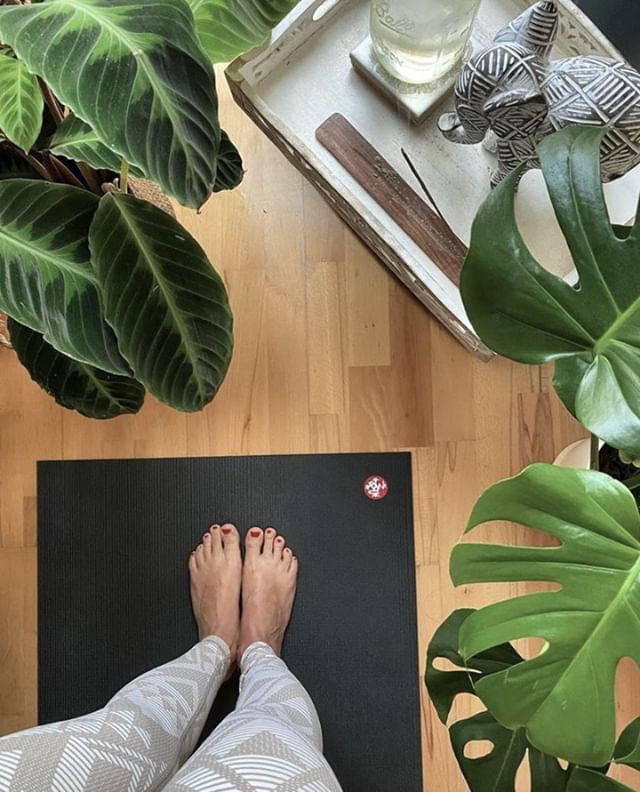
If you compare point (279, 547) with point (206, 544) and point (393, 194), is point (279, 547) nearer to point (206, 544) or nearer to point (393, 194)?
point (206, 544)

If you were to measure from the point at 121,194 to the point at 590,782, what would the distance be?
670 mm

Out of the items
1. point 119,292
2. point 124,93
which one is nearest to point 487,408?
point 119,292

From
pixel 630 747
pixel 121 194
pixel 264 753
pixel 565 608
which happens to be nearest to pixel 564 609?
pixel 565 608

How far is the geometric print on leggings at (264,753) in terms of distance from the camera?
0.84 metres

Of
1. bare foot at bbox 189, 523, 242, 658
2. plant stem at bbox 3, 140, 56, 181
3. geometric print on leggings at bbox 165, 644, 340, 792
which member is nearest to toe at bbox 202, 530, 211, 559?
bare foot at bbox 189, 523, 242, 658

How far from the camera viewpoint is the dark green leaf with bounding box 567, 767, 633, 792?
669mm

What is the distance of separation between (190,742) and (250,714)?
128 mm

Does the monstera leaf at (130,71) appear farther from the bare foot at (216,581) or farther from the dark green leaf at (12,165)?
the bare foot at (216,581)

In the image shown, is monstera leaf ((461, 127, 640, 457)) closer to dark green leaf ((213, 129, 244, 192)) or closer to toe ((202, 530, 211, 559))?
dark green leaf ((213, 129, 244, 192))

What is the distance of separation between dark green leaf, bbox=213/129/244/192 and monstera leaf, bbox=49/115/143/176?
0.14 meters

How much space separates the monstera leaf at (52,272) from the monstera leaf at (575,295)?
0.38 metres

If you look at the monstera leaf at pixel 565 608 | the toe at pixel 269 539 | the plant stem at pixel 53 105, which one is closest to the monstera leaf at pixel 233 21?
the plant stem at pixel 53 105

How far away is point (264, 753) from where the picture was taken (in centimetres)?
90

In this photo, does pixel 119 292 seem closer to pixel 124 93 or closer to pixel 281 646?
pixel 124 93
